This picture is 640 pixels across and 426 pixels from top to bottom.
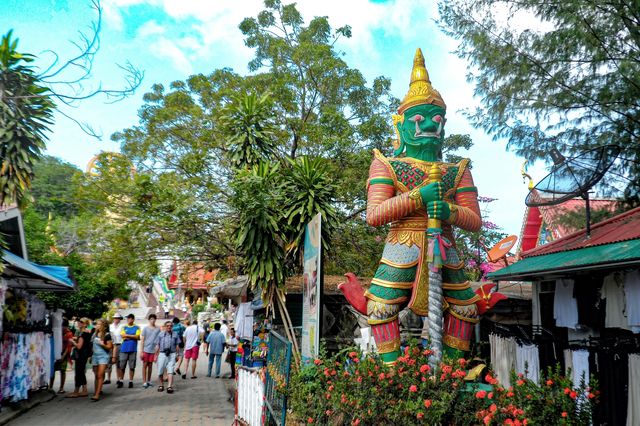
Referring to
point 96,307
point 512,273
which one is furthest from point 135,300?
point 512,273

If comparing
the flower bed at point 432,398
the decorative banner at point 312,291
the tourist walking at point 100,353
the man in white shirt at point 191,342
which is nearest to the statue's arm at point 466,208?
the decorative banner at point 312,291

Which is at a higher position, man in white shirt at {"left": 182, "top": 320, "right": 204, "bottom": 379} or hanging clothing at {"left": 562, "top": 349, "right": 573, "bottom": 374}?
hanging clothing at {"left": 562, "top": 349, "right": 573, "bottom": 374}

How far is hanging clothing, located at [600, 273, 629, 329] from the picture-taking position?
705 cm

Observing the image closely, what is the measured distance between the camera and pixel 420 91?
6859mm

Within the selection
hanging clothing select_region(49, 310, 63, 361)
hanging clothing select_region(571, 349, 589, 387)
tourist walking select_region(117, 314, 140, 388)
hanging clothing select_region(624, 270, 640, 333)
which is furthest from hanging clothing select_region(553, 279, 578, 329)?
hanging clothing select_region(49, 310, 63, 361)

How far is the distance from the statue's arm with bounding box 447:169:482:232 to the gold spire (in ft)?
3.44

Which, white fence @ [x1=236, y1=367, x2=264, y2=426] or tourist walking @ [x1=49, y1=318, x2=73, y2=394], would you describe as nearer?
white fence @ [x1=236, y1=367, x2=264, y2=426]

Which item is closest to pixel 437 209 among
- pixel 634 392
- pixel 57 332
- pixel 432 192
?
pixel 432 192

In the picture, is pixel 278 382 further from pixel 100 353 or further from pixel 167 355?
pixel 167 355

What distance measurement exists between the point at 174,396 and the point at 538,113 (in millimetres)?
9185

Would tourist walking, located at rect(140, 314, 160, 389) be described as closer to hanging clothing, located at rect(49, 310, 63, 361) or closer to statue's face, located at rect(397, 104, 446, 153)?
hanging clothing, located at rect(49, 310, 63, 361)

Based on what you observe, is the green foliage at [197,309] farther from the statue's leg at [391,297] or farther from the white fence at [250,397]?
the statue's leg at [391,297]

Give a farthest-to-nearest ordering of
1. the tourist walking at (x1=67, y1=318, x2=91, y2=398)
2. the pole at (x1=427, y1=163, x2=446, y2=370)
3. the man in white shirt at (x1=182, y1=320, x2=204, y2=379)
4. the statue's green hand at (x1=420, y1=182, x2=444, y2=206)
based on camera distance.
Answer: the man in white shirt at (x1=182, y1=320, x2=204, y2=379) < the tourist walking at (x1=67, y1=318, x2=91, y2=398) < the statue's green hand at (x1=420, y1=182, x2=444, y2=206) < the pole at (x1=427, y1=163, x2=446, y2=370)

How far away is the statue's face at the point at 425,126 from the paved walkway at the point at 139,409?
5272 millimetres
